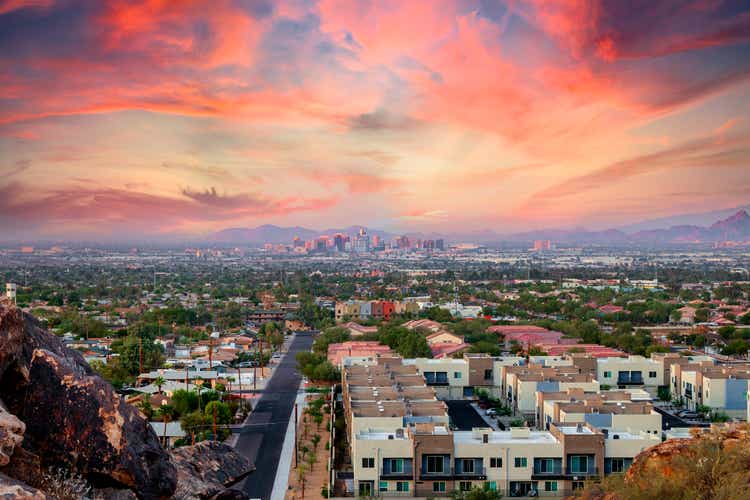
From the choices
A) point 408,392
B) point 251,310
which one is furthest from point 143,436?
point 251,310

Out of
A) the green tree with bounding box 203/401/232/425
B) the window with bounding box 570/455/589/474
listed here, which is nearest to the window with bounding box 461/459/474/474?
the window with bounding box 570/455/589/474

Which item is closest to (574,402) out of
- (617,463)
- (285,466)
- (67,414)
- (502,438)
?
(617,463)

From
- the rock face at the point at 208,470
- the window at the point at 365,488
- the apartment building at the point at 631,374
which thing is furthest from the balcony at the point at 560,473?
the rock face at the point at 208,470

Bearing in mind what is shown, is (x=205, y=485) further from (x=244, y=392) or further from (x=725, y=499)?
(x=244, y=392)

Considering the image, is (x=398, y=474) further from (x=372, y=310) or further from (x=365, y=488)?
(x=372, y=310)

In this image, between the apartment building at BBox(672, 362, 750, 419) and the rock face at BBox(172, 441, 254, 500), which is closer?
the rock face at BBox(172, 441, 254, 500)

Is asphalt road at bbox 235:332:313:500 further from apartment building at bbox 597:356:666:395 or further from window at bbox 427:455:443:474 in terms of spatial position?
apartment building at bbox 597:356:666:395
